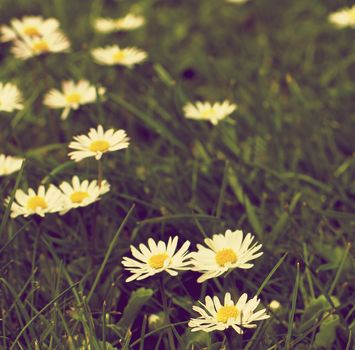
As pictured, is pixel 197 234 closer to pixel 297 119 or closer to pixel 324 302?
pixel 324 302

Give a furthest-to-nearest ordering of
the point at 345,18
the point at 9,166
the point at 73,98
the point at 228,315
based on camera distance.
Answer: the point at 345,18
the point at 73,98
the point at 9,166
the point at 228,315

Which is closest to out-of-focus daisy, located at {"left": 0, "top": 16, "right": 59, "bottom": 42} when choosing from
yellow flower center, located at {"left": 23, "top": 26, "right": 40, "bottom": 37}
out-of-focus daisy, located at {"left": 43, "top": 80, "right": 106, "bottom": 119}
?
yellow flower center, located at {"left": 23, "top": 26, "right": 40, "bottom": 37}

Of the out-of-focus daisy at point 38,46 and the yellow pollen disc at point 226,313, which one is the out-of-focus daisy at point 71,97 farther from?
the yellow pollen disc at point 226,313

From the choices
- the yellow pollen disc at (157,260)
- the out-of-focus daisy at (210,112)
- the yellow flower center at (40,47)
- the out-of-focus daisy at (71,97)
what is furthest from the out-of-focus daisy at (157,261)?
the yellow flower center at (40,47)

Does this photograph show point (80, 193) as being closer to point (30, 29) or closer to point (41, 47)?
point (41, 47)

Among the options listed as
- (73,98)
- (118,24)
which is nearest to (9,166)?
(73,98)

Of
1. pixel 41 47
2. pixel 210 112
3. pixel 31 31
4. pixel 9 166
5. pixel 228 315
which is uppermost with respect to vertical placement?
pixel 31 31

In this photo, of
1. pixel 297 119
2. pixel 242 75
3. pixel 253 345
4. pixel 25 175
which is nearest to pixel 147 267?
pixel 253 345

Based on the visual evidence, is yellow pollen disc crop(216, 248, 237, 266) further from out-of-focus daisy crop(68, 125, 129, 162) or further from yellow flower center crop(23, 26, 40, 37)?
yellow flower center crop(23, 26, 40, 37)
